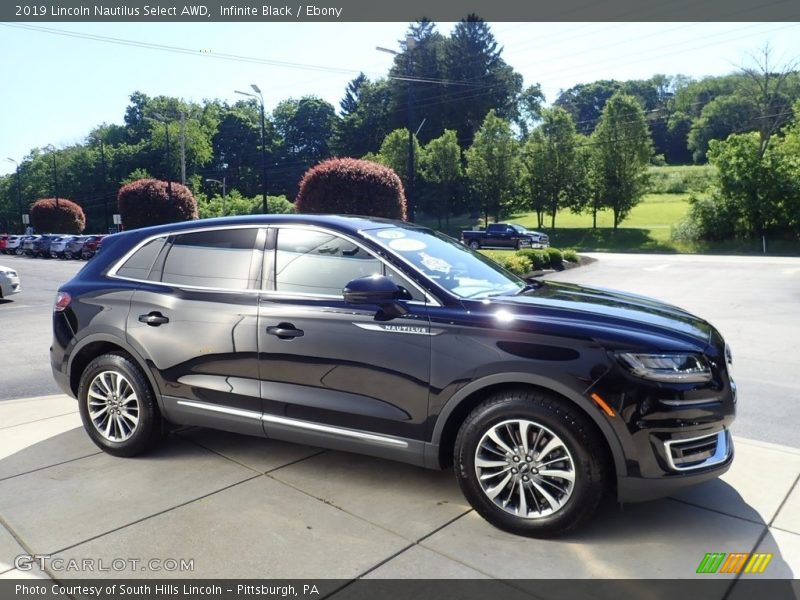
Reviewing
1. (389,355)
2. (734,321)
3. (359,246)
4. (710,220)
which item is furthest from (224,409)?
(710,220)

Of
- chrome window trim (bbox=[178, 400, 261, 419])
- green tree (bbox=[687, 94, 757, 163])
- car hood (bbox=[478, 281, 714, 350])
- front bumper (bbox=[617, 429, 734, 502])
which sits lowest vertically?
front bumper (bbox=[617, 429, 734, 502])

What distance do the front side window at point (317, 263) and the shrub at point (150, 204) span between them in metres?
36.4

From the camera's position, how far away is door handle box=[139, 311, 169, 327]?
426 centimetres

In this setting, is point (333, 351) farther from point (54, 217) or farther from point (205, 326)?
point (54, 217)

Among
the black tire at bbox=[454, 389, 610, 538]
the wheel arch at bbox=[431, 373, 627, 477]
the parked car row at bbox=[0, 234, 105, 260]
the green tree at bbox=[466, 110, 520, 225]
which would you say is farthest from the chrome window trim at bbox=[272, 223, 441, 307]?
the green tree at bbox=[466, 110, 520, 225]

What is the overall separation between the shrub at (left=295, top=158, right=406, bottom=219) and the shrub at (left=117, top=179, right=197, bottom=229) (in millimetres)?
20240

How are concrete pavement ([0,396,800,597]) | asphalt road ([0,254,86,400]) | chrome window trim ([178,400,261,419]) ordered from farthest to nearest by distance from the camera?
asphalt road ([0,254,86,400])
chrome window trim ([178,400,261,419])
concrete pavement ([0,396,800,597])

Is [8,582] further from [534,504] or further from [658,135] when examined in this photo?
[658,135]

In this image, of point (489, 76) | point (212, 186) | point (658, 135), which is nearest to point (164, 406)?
point (489, 76)

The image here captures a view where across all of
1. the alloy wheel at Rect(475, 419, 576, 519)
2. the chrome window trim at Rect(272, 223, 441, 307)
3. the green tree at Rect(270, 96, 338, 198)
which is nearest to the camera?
the alloy wheel at Rect(475, 419, 576, 519)

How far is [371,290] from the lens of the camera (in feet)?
11.2

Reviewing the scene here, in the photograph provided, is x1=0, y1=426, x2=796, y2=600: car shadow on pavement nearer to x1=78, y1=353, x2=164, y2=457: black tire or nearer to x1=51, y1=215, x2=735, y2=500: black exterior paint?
x1=78, y1=353, x2=164, y2=457: black tire

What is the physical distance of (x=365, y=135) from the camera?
264ft

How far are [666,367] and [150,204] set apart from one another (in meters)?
39.1
